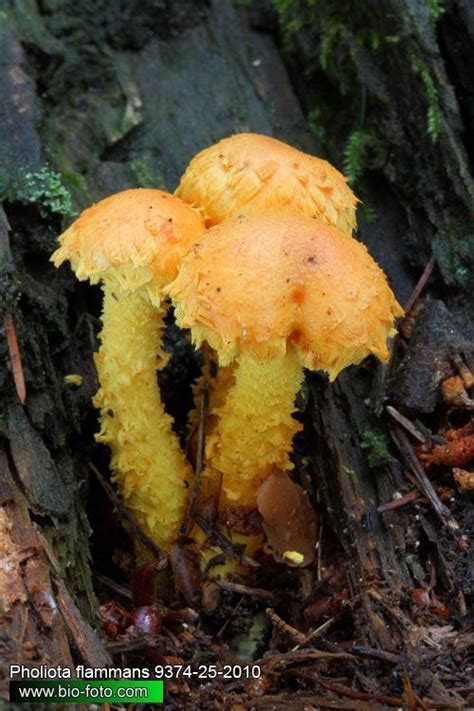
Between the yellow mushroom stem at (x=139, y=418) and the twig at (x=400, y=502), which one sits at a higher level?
the yellow mushroom stem at (x=139, y=418)

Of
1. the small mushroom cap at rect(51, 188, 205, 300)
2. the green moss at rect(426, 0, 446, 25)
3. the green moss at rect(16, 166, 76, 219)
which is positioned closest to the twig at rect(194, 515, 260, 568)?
the small mushroom cap at rect(51, 188, 205, 300)

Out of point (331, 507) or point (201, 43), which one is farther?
point (201, 43)

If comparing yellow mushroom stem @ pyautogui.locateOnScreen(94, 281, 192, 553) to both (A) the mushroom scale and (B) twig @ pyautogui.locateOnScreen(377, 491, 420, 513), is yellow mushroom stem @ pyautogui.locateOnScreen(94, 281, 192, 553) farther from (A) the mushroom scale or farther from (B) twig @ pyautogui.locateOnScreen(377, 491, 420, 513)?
(B) twig @ pyautogui.locateOnScreen(377, 491, 420, 513)

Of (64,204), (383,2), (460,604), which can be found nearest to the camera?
(460,604)

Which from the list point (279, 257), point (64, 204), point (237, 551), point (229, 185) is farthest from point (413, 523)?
point (64, 204)

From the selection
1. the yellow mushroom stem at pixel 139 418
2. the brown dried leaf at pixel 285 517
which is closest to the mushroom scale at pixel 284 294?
the yellow mushroom stem at pixel 139 418

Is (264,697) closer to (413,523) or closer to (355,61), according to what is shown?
(413,523)

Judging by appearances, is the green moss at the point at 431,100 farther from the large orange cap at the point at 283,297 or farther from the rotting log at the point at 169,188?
the large orange cap at the point at 283,297

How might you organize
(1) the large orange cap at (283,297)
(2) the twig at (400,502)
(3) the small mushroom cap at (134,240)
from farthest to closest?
(2) the twig at (400,502) → (3) the small mushroom cap at (134,240) → (1) the large orange cap at (283,297)
